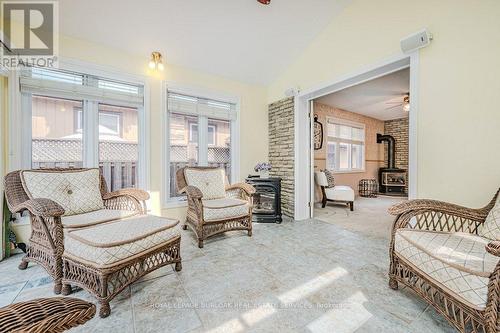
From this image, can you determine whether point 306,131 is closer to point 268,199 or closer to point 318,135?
point 268,199

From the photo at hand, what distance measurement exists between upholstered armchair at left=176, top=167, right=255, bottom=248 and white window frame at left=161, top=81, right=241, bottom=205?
0.41m

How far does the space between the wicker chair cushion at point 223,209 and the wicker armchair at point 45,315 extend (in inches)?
72.2

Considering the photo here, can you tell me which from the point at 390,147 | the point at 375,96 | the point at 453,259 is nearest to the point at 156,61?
the point at 453,259

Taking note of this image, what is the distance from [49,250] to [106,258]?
648mm

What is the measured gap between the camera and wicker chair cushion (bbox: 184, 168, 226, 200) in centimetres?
292

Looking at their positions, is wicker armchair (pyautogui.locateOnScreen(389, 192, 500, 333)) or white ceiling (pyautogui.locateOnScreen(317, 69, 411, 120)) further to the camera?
white ceiling (pyautogui.locateOnScreen(317, 69, 411, 120))

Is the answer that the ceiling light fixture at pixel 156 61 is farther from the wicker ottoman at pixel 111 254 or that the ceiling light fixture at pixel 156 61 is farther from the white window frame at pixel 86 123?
the wicker ottoman at pixel 111 254

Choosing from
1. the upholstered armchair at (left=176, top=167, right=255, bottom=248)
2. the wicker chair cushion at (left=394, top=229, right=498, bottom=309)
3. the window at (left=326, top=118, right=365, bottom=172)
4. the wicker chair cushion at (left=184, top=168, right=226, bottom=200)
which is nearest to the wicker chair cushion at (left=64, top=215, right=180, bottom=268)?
the upholstered armchair at (left=176, top=167, right=255, bottom=248)

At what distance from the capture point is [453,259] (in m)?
1.17

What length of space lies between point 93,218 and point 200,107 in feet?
7.30

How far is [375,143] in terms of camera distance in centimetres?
701

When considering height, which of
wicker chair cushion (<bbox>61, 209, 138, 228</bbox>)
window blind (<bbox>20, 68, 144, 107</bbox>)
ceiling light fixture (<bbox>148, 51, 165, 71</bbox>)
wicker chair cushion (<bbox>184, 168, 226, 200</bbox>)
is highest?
ceiling light fixture (<bbox>148, 51, 165, 71</bbox>)

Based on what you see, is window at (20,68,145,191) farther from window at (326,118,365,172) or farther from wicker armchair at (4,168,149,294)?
window at (326,118,365,172)

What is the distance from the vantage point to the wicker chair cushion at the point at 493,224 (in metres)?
1.41
